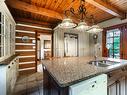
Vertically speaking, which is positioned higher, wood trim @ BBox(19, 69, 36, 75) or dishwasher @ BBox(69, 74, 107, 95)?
dishwasher @ BBox(69, 74, 107, 95)

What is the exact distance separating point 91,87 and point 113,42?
4.26m

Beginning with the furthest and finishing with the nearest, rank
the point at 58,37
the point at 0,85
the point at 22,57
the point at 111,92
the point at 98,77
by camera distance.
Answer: the point at 58,37 < the point at 22,57 < the point at 0,85 < the point at 111,92 < the point at 98,77

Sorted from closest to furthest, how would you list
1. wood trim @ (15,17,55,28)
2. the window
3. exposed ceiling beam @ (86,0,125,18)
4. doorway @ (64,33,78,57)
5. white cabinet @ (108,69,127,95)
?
white cabinet @ (108,69,127,95) < exposed ceiling beam @ (86,0,125,18) < wood trim @ (15,17,55,28) < the window < doorway @ (64,33,78,57)

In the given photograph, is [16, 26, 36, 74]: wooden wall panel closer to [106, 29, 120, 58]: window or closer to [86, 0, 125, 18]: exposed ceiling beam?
[86, 0, 125, 18]: exposed ceiling beam

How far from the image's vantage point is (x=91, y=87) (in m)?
1.13

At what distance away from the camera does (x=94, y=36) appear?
5777mm

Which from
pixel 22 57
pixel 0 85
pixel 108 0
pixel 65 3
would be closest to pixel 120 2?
pixel 108 0

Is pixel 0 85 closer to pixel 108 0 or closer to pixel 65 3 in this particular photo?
pixel 65 3

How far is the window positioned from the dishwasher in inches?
150

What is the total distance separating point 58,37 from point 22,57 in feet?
Answer: 6.70

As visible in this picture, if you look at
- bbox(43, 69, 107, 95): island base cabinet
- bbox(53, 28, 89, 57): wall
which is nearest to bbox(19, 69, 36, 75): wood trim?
bbox(53, 28, 89, 57): wall

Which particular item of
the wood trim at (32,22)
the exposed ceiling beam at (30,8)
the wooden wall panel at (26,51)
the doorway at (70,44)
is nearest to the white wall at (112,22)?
the doorway at (70,44)

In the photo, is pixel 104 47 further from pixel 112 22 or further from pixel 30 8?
pixel 30 8

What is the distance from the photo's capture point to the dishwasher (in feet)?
3.23
